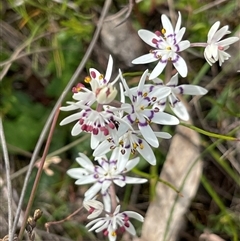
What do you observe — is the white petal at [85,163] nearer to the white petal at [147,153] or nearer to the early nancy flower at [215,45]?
the white petal at [147,153]

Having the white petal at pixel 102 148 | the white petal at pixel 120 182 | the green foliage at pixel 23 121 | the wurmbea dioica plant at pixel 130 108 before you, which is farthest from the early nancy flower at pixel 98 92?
the green foliage at pixel 23 121

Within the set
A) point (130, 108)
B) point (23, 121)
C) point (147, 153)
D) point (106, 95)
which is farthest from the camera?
point (23, 121)

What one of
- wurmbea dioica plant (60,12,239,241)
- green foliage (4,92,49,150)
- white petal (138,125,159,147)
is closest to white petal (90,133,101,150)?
wurmbea dioica plant (60,12,239,241)

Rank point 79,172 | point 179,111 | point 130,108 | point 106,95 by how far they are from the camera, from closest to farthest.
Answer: point 106,95, point 130,108, point 179,111, point 79,172

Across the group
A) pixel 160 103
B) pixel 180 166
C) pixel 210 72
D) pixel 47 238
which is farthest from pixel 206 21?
pixel 47 238

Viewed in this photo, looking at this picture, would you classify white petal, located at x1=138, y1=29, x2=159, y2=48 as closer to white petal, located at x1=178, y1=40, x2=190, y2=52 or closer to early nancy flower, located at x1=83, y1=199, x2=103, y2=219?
white petal, located at x1=178, y1=40, x2=190, y2=52

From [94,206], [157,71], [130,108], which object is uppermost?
[157,71]

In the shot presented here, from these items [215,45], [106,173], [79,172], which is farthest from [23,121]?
[215,45]

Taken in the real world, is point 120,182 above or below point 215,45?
below

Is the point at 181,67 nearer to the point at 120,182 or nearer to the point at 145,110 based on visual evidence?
the point at 145,110
